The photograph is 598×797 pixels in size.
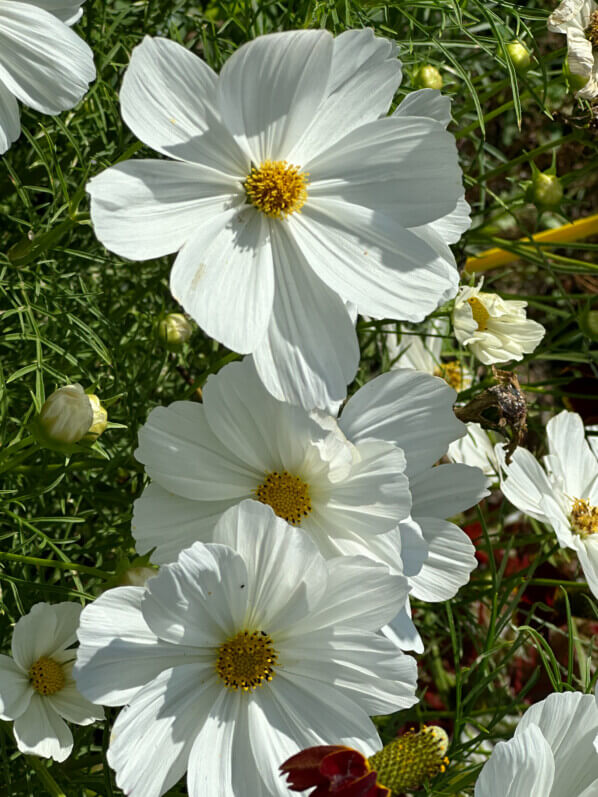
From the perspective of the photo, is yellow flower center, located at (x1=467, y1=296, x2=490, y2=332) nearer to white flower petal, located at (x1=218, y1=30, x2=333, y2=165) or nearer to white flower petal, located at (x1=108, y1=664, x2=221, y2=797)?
white flower petal, located at (x1=218, y1=30, x2=333, y2=165)

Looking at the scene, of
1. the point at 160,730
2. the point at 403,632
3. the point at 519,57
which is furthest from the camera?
the point at 519,57

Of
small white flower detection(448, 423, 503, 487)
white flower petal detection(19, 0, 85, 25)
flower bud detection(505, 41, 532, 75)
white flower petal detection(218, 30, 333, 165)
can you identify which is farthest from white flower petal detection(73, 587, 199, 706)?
flower bud detection(505, 41, 532, 75)

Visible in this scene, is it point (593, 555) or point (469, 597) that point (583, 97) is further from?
point (469, 597)

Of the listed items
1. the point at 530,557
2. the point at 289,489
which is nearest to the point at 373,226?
the point at 289,489

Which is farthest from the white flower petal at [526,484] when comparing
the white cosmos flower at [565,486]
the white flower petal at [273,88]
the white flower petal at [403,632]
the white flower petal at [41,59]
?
the white flower petal at [41,59]

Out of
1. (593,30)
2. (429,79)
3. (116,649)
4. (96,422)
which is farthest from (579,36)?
(116,649)

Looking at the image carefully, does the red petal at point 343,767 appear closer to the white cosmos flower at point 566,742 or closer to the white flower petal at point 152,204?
the white cosmos flower at point 566,742

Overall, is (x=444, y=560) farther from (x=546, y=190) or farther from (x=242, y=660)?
(x=546, y=190)
